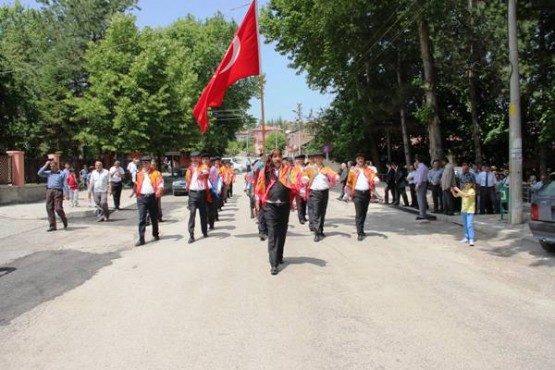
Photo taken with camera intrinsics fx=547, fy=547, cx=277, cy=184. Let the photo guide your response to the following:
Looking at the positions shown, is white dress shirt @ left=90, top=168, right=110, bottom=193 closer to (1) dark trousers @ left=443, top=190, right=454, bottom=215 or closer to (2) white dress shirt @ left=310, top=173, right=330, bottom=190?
(2) white dress shirt @ left=310, top=173, right=330, bottom=190

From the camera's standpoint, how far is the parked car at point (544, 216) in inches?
353

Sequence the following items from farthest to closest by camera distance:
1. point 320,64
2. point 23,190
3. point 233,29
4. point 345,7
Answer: point 233,29, point 320,64, point 23,190, point 345,7

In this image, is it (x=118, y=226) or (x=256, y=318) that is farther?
(x=118, y=226)

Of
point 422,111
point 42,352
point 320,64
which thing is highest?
point 320,64

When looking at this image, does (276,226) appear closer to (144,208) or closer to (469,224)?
(144,208)

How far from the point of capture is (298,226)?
13.7m

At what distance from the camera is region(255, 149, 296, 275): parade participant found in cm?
793

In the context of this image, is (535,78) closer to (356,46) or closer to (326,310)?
(356,46)

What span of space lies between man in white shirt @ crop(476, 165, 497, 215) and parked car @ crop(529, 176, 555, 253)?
21.7ft

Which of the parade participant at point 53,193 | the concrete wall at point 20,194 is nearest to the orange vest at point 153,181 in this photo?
the parade participant at point 53,193

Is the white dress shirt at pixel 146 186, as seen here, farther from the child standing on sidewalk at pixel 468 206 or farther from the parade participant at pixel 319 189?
the child standing on sidewalk at pixel 468 206

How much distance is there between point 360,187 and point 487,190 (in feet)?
22.1

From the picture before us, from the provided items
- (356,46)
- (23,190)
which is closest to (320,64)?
(356,46)

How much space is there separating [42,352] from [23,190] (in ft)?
63.3
